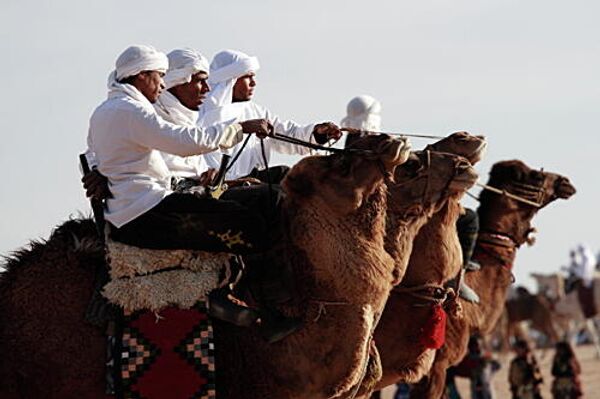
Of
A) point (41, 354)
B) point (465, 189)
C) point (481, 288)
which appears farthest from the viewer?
point (481, 288)

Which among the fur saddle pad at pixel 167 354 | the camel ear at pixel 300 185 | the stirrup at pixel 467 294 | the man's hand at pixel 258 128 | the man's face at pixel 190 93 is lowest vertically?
the stirrup at pixel 467 294

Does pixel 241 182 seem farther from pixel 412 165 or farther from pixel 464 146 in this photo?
pixel 464 146

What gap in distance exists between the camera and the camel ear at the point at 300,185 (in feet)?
27.9

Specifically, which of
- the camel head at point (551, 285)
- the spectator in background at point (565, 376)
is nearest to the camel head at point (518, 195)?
the spectator in background at point (565, 376)

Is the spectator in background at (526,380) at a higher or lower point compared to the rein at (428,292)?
lower

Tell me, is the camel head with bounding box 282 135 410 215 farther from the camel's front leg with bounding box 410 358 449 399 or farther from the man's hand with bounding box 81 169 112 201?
the camel's front leg with bounding box 410 358 449 399

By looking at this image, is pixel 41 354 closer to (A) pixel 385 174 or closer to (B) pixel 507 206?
(A) pixel 385 174

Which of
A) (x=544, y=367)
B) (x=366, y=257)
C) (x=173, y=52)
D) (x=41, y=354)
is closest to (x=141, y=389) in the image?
(x=41, y=354)

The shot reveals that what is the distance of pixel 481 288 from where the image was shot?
1403 cm

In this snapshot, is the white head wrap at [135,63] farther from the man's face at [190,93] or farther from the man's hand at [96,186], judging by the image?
the man's face at [190,93]

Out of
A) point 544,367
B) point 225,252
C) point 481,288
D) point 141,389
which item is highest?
point 225,252

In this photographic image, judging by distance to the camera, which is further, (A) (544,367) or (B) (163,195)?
(A) (544,367)

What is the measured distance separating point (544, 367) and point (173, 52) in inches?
1256

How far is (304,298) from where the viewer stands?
27.9 ft
